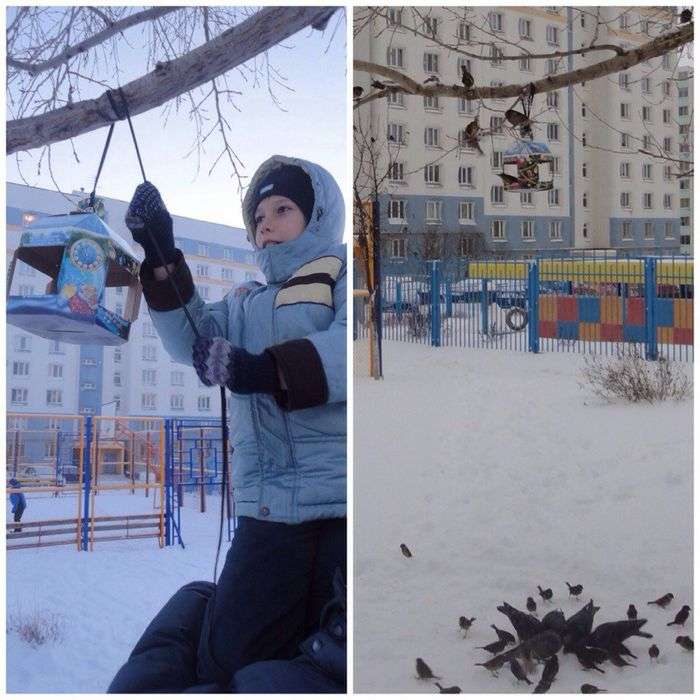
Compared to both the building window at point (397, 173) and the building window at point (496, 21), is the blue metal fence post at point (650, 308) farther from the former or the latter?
the building window at point (496, 21)

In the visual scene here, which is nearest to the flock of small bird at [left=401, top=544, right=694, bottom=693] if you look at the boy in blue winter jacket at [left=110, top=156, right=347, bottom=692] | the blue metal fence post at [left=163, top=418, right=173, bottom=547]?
the boy in blue winter jacket at [left=110, top=156, right=347, bottom=692]

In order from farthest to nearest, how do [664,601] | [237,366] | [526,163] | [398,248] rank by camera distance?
[398,248], [526,163], [664,601], [237,366]

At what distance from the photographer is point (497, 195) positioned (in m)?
4.77

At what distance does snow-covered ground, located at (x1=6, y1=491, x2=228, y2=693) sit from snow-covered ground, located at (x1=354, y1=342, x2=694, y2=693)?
0.83 metres

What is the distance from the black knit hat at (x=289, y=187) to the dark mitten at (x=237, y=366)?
251 mm

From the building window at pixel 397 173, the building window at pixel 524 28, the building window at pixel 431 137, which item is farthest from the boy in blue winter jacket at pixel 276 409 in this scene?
the building window at pixel 431 137

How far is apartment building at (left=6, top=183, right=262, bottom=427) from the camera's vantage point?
1467 millimetres

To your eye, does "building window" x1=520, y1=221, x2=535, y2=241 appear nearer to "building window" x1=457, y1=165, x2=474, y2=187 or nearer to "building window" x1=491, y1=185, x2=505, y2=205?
"building window" x1=491, y1=185, x2=505, y2=205

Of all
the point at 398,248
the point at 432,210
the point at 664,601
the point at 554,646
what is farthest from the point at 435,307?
the point at 554,646

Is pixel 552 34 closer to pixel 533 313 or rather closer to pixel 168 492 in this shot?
pixel 533 313

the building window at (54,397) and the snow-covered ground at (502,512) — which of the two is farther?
the snow-covered ground at (502,512)

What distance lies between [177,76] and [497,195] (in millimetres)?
3456

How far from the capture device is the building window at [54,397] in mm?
1468

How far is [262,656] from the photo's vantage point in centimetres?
140
